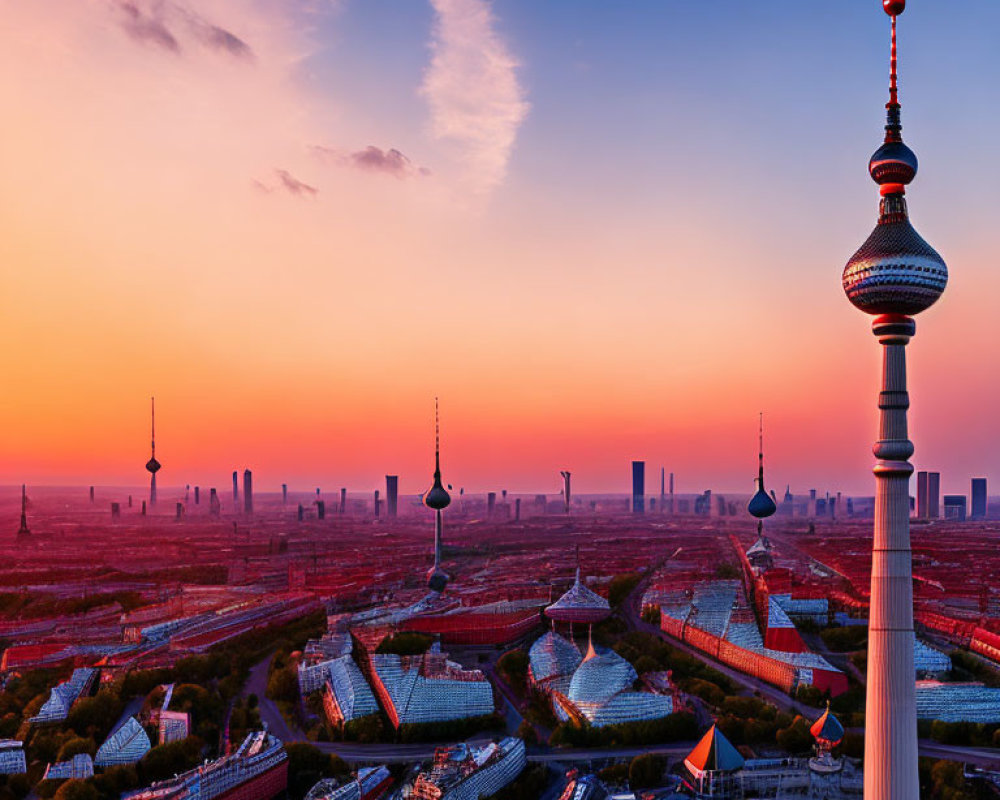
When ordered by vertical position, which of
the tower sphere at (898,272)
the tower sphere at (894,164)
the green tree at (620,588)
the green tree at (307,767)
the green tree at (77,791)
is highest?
the tower sphere at (894,164)

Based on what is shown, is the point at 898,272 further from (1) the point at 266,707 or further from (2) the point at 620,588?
(2) the point at 620,588

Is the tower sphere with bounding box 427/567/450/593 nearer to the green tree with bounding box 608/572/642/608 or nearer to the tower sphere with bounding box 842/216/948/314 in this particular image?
the green tree with bounding box 608/572/642/608

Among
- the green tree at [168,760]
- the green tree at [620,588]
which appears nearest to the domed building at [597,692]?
the green tree at [168,760]

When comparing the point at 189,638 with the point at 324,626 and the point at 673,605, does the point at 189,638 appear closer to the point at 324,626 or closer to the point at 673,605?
the point at 324,626

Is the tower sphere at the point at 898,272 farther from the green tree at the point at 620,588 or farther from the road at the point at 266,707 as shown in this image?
the green tree at the point at 620,588

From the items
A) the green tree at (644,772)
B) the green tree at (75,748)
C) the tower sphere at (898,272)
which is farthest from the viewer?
the green tree at (75,748)

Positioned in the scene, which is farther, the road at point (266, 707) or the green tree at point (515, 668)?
the green tree at point (515, 668)

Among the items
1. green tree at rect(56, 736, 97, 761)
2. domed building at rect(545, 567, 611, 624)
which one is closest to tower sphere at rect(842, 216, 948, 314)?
green tree at rect(56, 736, 97, 761)
